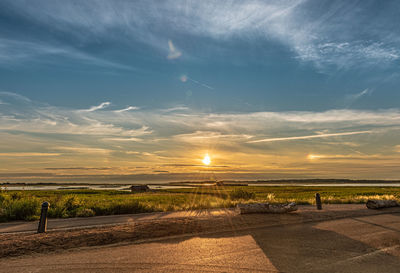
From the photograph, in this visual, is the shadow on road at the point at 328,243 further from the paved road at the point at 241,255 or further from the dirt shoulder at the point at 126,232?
the dirt shoulder at the point at 126,232

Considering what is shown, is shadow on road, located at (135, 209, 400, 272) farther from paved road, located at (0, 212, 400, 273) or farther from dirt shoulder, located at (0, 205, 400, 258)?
dirt shoulder, located at (0, 205, 400, 258)

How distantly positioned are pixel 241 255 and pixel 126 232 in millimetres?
4668

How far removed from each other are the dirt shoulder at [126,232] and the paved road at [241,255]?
65cm

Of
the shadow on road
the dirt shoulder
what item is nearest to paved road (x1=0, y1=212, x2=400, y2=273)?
the shadow on road

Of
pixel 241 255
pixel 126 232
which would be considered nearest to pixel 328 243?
pixel 241 255

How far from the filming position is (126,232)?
10398mm

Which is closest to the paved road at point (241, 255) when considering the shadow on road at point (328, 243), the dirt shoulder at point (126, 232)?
the shadow on road at point (328, 243)

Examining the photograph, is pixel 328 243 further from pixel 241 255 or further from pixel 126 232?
pixel 126 232

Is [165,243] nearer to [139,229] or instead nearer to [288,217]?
[139,229]

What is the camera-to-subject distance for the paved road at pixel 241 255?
22.6ft

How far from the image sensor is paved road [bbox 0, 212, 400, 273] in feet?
22.6

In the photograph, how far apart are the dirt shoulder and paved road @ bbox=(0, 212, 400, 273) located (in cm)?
65

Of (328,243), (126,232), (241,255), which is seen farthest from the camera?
(126,232)

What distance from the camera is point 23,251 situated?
819cm
